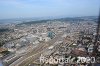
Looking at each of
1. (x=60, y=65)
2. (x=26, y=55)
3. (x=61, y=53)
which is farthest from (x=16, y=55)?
(x=60, y=65)

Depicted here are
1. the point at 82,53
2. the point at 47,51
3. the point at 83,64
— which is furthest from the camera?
the point at 47,51

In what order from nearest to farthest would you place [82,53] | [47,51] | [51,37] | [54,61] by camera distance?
[54,61], [82,53], [47,51], [51,37]

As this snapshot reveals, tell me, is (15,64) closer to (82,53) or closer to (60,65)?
(60,65)

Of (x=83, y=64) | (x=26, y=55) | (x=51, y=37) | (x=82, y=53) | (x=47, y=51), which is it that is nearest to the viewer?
(x=83, y=64)

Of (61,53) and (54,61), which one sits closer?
(54,61)

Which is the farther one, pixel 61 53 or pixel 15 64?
pixel 61 53

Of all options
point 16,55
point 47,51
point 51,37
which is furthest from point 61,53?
point 51,37

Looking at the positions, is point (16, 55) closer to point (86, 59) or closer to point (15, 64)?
point (15, 64)

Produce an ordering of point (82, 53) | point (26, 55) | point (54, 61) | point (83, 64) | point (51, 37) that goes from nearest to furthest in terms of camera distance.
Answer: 1. point (83, 64)
2. point (54, 61)
3. point (82, 53)
4. point (26, 55)
5. point (51, 37)
